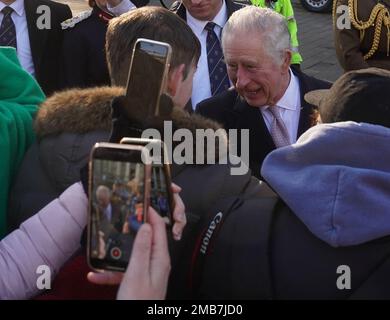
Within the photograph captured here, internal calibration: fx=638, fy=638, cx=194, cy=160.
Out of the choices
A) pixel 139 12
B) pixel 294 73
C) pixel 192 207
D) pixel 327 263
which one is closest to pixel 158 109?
pixel 192 207

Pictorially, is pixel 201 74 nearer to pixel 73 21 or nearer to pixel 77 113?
pixel 73 21

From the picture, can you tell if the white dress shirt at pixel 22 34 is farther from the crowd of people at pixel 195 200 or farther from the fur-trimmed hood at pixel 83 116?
the fur-trimmed hood at pixel 83 116

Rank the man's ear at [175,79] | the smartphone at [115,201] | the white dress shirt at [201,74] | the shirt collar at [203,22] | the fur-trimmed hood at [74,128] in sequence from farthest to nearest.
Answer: the shirt collar at [203,22] → the white dress shirt at [201,74] → the man's ear at [175,79] → the fur-trimmed hood at [74,128] → the smartphone at [115,201]

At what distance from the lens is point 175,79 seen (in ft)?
5.80

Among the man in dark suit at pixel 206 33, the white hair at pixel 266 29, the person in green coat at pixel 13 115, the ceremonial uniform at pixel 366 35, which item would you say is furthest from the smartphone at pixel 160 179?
the ceremonial uniform at pixel 366 35

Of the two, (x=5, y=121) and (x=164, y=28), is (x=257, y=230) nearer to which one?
(x=5, y=121)

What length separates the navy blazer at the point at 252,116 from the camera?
8.27ft

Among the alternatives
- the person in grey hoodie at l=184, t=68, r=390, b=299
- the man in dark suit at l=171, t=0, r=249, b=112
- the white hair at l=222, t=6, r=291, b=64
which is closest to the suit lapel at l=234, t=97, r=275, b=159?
the white hair at l=222, t=6, r=291, b=64

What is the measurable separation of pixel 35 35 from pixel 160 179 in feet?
8.07

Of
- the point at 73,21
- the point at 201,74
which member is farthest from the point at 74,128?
the point at 73,21

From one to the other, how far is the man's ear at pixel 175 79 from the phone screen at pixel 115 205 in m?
0.68

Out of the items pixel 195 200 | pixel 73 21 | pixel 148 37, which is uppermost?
pixel 148 37

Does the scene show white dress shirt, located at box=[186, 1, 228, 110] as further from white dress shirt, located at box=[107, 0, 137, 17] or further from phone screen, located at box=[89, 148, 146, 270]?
phone screen, located at box=[89, 148, 146, 270]

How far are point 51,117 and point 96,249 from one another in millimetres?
478
